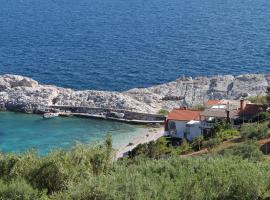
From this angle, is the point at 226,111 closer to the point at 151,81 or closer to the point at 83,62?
the point at 151,81

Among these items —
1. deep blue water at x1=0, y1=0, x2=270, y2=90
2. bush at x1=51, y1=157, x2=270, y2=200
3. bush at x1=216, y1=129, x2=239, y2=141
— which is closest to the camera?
bush at x1=51, y1=157, x2=270, y2=200

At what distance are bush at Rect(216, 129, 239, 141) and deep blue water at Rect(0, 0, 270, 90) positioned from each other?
3239cm

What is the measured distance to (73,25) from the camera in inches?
4756

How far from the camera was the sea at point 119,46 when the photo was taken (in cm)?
7488

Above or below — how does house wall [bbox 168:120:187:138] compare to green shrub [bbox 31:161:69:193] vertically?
above

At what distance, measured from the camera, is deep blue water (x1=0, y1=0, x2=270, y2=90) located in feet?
264

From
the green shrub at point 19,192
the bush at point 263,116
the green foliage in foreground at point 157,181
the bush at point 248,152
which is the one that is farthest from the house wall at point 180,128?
the green shrub at point 19,192

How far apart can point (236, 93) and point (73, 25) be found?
62.1 m

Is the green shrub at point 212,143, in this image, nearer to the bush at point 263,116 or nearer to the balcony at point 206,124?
the bush at point 263,116

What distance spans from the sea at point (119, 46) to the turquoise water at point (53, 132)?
11cm

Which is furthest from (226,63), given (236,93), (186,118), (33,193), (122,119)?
(33,193)

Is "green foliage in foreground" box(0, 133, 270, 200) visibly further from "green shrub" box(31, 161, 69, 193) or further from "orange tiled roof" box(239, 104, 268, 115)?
"orange tiled roof" box(239, 104, 268, 115)

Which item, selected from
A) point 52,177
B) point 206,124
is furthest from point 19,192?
point 206,124

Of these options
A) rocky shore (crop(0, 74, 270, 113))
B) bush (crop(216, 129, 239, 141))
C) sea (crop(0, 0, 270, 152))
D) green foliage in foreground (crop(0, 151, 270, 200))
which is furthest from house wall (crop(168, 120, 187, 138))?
green foliage in foreground (crop(0, 151, 270, 200))
